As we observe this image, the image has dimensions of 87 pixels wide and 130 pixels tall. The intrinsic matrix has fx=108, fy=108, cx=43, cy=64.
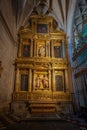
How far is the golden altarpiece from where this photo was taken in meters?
8.56

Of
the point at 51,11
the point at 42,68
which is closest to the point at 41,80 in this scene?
the point at 42,68

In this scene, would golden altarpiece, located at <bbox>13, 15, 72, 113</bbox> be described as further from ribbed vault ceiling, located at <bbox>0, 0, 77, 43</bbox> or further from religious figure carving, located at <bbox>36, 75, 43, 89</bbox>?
ribbed vault ceiling, located at <bbox>0, 0, 77, 43</bbox>

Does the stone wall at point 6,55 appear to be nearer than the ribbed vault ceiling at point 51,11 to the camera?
Yes

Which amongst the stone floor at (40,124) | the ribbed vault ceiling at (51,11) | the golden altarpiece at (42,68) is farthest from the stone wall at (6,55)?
the stone floor at (40,124)

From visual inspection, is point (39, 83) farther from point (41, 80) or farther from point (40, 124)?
point (40, 124)

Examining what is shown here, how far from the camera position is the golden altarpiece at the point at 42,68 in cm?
856

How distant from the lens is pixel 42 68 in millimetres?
9820

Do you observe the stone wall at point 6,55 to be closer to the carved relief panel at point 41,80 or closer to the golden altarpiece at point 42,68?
the golden altarpiece at point 42,68

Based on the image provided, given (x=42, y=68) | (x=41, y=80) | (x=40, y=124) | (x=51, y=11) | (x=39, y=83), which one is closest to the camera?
(x=40, y=124)

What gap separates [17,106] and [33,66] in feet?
11.7

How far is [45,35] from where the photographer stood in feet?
36.2

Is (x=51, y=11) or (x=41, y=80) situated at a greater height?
(x=51, y=11)

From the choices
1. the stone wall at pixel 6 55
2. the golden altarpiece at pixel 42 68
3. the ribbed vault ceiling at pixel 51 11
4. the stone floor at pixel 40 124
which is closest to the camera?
the stone floor at pixel 40 124

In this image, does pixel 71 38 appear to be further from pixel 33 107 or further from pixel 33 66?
pixel 33 107
